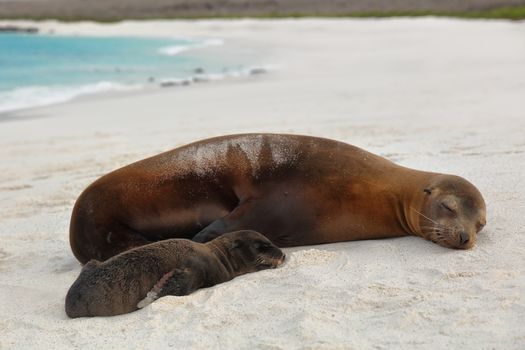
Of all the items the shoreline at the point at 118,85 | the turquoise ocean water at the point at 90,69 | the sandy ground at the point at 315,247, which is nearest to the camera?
the sandy ground at the point at 315,247

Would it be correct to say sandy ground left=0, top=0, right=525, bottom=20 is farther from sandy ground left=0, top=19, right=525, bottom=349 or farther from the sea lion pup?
the sea lion pup

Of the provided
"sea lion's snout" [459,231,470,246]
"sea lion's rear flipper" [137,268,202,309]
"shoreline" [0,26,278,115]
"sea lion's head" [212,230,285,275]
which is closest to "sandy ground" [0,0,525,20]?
"shoreline" [0,26,278,115]

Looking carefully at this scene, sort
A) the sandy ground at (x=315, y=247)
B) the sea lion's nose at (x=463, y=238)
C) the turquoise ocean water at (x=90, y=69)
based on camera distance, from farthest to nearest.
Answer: the turquoise ocean water at (x=90, y=69), the sea lion's nose at (x=463, y=238), the sandy ground at (x=315, y=247)

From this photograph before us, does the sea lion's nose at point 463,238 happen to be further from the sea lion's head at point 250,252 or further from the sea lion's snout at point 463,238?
the sea lion's head at point 250,252

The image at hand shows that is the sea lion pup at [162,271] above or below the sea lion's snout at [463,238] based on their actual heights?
below

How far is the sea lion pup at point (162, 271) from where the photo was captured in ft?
12.7

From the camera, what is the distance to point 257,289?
4.05 metres

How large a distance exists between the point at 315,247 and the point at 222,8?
6382cm

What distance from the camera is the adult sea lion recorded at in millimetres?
4820

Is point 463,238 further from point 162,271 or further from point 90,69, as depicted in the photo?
point 90,69

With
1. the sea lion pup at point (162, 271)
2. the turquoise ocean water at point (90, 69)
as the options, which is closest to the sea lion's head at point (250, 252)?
the sea lion pup at point (162, 271)

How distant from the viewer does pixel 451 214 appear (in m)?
4.57

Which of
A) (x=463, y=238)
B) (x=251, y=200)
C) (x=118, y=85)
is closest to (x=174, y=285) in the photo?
(x=251, y=200)

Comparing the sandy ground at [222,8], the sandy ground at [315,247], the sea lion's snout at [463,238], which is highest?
the sea lion's snout at [463,238]
